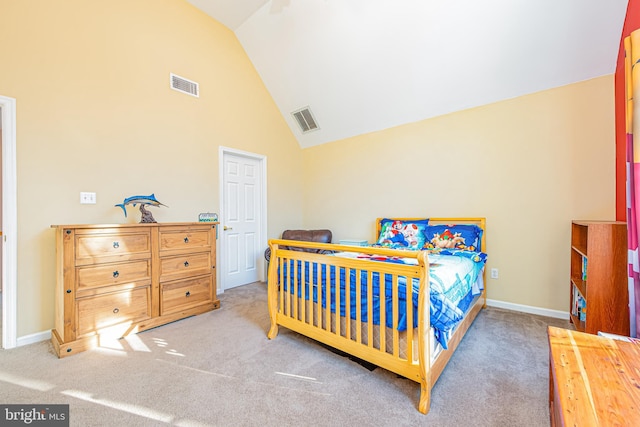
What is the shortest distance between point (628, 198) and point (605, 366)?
4.00 feet

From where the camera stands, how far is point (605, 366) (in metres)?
0.78

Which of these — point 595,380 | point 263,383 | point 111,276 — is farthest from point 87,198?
point 595,380

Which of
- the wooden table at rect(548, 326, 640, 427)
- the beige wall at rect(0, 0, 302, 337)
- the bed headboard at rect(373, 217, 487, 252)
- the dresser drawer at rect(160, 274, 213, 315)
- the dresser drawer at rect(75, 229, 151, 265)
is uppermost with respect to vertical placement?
the beige wall at rect(0, 0, 302, 337)

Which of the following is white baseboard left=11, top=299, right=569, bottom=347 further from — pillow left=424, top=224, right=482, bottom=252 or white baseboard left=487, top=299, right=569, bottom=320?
pillow left=424, top=224, right=482, bottom=252

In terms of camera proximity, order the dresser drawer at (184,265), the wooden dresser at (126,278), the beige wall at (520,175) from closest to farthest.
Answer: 1. the wooden dresser at (126,278)
2. the beige wall at (520,175)
3. the dresser drawer at (184,265)

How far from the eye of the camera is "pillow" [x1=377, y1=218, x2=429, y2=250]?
304 centimetres

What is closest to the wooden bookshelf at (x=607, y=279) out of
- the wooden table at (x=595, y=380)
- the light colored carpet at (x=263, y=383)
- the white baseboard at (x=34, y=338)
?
the light colored carpet at (x=263, y=383)

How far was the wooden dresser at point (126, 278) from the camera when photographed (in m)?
1.98

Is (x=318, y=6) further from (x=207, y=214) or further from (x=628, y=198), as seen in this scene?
(x=628, y=198)

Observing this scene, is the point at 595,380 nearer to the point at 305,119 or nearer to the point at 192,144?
the point at 192,144

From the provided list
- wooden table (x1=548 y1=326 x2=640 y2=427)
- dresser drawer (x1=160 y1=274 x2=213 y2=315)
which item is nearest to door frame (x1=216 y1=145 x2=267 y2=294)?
dresser drawer (x1=160 y1=274 x2=213 y2=315)

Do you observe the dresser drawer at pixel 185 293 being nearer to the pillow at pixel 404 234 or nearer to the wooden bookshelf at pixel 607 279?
the pillow at pixel 404 234

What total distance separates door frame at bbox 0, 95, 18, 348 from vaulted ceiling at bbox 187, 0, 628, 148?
234 cm

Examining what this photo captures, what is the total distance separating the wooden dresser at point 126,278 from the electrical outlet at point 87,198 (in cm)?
43
